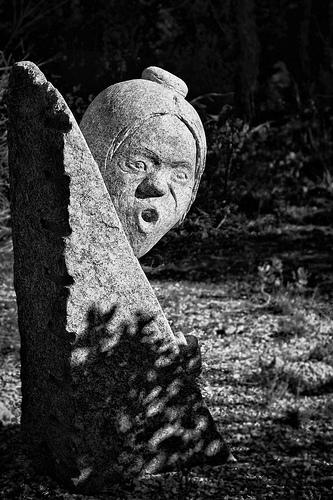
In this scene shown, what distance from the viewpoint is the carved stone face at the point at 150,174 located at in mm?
3598

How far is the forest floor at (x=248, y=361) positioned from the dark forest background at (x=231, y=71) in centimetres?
79

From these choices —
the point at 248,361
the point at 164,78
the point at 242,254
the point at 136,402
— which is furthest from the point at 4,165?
the point at 136,402

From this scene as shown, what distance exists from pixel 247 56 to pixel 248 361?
21.8 ft

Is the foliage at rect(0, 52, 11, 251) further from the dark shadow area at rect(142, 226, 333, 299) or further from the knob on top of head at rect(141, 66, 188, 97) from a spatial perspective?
the knob on top of head at rect(141, 66, 188, 97)

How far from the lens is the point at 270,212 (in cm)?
1053

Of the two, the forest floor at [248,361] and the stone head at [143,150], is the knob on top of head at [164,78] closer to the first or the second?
the stone head at [143,150]

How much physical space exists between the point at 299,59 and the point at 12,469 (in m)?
9.14

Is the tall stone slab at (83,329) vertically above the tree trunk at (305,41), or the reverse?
the tree trunk at (305,41)

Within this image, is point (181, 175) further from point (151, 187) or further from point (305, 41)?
point (305, 41)

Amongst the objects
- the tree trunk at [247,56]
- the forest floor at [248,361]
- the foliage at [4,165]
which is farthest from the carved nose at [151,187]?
the tree trunk at [247,56]

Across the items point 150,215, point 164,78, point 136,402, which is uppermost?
point 164,78

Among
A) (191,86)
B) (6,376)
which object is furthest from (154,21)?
(6,376)

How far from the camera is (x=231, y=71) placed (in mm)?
11039

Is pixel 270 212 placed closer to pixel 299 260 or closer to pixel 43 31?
pixel 299 260
